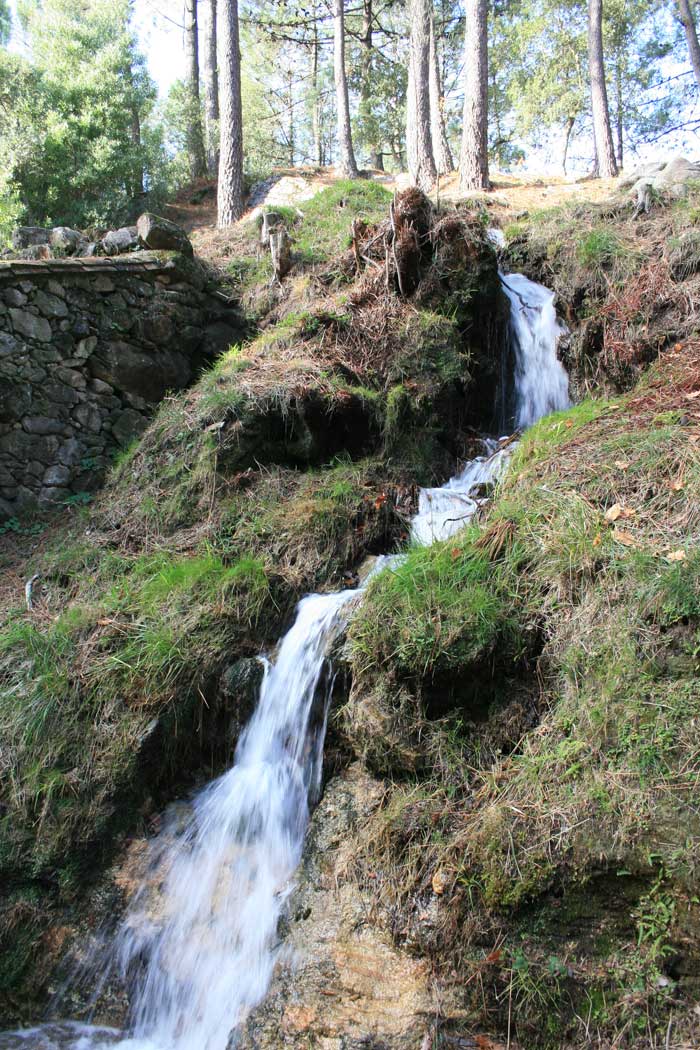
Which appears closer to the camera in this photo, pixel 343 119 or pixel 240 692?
pixel 240 692

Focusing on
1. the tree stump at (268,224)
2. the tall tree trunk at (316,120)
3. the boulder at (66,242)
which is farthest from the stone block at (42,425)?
the tall tree trunk at (316,120)

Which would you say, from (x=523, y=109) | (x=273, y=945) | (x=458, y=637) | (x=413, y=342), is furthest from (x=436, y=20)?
(x=273, y=945)

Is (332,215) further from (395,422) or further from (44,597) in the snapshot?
(44,597)

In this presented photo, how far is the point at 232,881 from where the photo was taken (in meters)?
3.28

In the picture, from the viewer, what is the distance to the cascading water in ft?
9.73

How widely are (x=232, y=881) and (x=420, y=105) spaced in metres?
12.8

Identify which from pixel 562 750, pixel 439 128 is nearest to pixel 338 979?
pixel 562 750

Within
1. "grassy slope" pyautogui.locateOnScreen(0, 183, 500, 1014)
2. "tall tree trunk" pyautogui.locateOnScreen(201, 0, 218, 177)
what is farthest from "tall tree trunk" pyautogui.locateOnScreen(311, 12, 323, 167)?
"grassy slope" pyautogui.locateOnScreen(0, 183, 500, 1014)

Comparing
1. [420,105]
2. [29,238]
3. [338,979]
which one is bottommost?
[338,979]

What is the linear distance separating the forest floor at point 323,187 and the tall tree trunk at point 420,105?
45cm

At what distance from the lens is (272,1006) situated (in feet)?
8.78

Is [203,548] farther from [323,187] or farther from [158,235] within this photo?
[323,187]

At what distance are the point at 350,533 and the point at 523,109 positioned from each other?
20.3 metres

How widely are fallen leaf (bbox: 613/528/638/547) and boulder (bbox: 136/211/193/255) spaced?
235 inches
